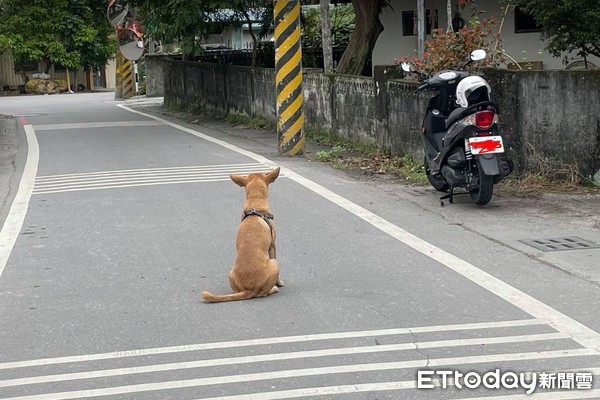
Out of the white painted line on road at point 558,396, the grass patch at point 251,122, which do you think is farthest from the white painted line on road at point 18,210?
the grass patch at point 251,122

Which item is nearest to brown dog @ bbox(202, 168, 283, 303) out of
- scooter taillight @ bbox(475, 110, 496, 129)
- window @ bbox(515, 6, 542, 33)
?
scooter taillight @ bbox(475, 110, 496, 129)

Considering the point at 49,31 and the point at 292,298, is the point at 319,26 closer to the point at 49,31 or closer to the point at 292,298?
the point at 49,31

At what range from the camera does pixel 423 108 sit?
44.5 ft

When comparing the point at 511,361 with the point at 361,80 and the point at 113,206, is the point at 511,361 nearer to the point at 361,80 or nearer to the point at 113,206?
the point at 113,206

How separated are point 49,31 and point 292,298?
1655 inches

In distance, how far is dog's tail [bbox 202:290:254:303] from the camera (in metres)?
7.04

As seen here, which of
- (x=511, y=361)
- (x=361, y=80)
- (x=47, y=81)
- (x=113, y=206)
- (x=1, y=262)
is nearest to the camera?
(x=511, y=361)

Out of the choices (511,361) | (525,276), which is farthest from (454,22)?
(511,361)

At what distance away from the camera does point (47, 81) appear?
46.9 m

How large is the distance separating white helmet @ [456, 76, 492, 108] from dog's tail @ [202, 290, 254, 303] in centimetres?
459

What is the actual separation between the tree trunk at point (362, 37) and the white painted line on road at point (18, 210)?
957 cm

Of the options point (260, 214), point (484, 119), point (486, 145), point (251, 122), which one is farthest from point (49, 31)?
point (260, 214)

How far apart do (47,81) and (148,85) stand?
11.4 metres

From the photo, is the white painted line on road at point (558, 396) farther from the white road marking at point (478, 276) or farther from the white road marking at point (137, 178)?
the white road marking at point (137, 178)
